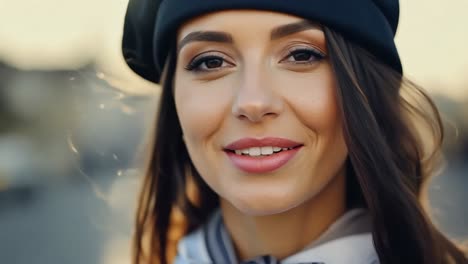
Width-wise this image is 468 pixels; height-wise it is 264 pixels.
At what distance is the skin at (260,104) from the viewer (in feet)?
6.38

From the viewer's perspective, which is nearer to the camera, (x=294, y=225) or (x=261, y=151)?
(x=261, y=151)

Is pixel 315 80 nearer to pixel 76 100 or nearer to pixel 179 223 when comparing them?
pixel 179 223

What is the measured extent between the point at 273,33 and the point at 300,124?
0.83 feet

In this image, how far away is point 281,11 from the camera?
1946mm

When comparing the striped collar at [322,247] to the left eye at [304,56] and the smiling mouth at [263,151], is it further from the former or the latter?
the left eye at [304,56]

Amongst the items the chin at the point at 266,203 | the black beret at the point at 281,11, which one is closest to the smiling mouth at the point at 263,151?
the chin at the point at 266,203

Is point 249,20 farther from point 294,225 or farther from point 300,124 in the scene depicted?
point 294,225

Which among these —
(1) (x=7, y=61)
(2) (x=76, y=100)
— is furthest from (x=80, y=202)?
(2) (x=76, y=100)

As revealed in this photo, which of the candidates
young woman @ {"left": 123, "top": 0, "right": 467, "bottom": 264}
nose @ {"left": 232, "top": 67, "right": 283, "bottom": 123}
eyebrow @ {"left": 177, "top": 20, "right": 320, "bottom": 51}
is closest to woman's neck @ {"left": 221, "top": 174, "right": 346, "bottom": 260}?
young woman @ {"left": 123, "top": 0, "right": 467, "bottom": 264}

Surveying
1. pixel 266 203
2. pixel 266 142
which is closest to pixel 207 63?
pixel 266 142

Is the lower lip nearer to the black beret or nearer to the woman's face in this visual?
the woman's face

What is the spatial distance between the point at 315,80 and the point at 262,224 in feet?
1.55

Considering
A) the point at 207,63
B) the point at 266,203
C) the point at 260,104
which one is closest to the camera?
the point at 260,104

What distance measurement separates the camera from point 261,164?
198 centimetres
